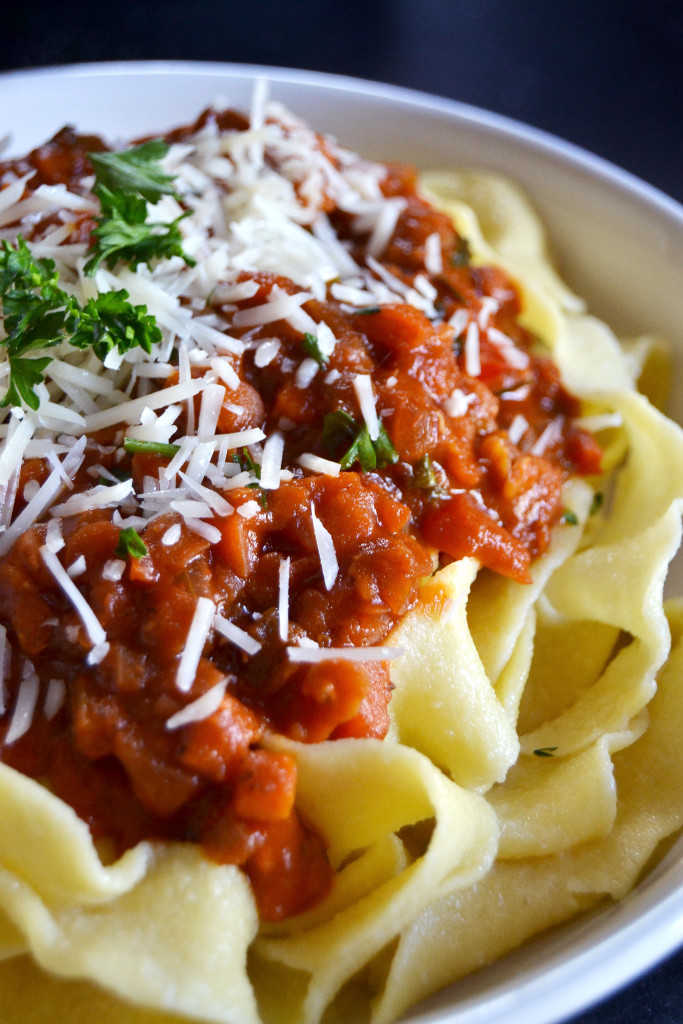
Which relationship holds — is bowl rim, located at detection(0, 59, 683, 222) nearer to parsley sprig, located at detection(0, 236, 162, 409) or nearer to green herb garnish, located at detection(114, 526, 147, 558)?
parsley sprig, located at detection(0, 236, 162, 409)

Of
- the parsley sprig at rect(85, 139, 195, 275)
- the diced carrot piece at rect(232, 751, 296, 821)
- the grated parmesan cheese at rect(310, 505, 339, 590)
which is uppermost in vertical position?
the parsley sprig at rect(85, 139, 195, 275)

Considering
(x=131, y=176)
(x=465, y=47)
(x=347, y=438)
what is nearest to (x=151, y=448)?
(x=347, y=438)

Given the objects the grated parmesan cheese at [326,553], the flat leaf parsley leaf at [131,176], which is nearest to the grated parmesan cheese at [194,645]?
the grated parmesan cheese at [326,553]

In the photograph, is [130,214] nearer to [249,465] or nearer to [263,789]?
[249,465]

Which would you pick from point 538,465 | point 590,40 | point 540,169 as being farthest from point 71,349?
point 590,40

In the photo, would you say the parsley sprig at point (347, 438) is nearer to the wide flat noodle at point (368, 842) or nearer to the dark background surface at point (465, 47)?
the wide flat noodle at point (368, 842)

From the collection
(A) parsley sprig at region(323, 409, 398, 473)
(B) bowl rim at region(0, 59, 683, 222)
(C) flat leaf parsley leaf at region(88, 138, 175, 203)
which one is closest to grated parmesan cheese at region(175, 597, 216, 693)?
(A) parsley sprig at region(323, 409, 398, 473)
